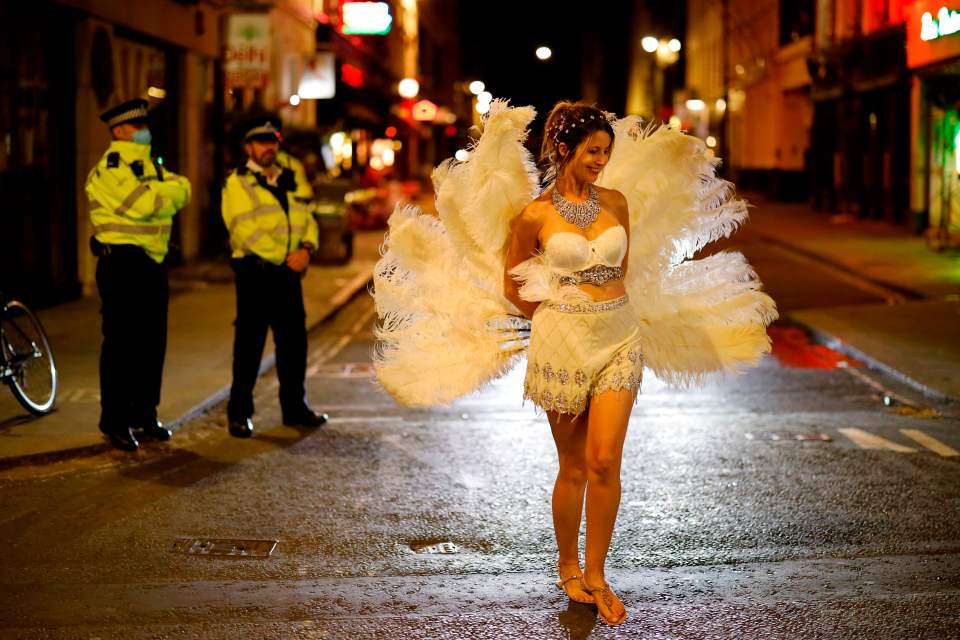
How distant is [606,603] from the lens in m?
5.21

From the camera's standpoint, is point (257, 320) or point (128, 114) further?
point (257, 320)

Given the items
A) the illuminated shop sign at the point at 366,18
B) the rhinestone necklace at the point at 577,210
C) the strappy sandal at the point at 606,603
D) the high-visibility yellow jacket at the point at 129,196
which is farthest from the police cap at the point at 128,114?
the illuminated shop sign at the point at 366,18

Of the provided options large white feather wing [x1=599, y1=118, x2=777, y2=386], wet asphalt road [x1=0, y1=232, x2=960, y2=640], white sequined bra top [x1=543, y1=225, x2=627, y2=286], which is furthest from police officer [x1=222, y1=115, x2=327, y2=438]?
white sequined bra top [x1=543, y1=225, x2=627, y2=286]

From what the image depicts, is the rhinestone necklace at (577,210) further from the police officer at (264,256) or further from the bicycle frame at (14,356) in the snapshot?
the bicycle frame at (14,356)

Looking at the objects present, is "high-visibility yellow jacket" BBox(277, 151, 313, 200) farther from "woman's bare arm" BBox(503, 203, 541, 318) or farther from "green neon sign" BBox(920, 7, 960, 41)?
"green neon sign" BBox(920, 7, 960, 41)

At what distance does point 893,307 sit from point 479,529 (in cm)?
1001

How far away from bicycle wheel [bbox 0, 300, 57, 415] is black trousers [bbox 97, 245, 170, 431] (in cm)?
89

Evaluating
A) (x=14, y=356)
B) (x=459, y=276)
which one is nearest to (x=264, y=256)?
(x=14, y=356)

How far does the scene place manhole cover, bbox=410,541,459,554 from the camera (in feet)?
20.3

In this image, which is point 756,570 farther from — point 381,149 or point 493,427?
point 381,149

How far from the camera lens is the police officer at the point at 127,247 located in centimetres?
829

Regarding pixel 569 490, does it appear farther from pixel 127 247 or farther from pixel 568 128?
pixel 127 247

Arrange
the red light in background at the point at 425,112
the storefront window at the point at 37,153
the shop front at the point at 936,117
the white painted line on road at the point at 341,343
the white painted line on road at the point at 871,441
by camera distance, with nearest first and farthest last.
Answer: the white painted line on road at the point at 871,441
the white painted line on road at the point at 341,343
the storefront window at the point at 37,153
the shop front at the point at 936,117
the red light in background at the point at 425,112

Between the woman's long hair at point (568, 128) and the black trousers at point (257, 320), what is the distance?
412 cm
